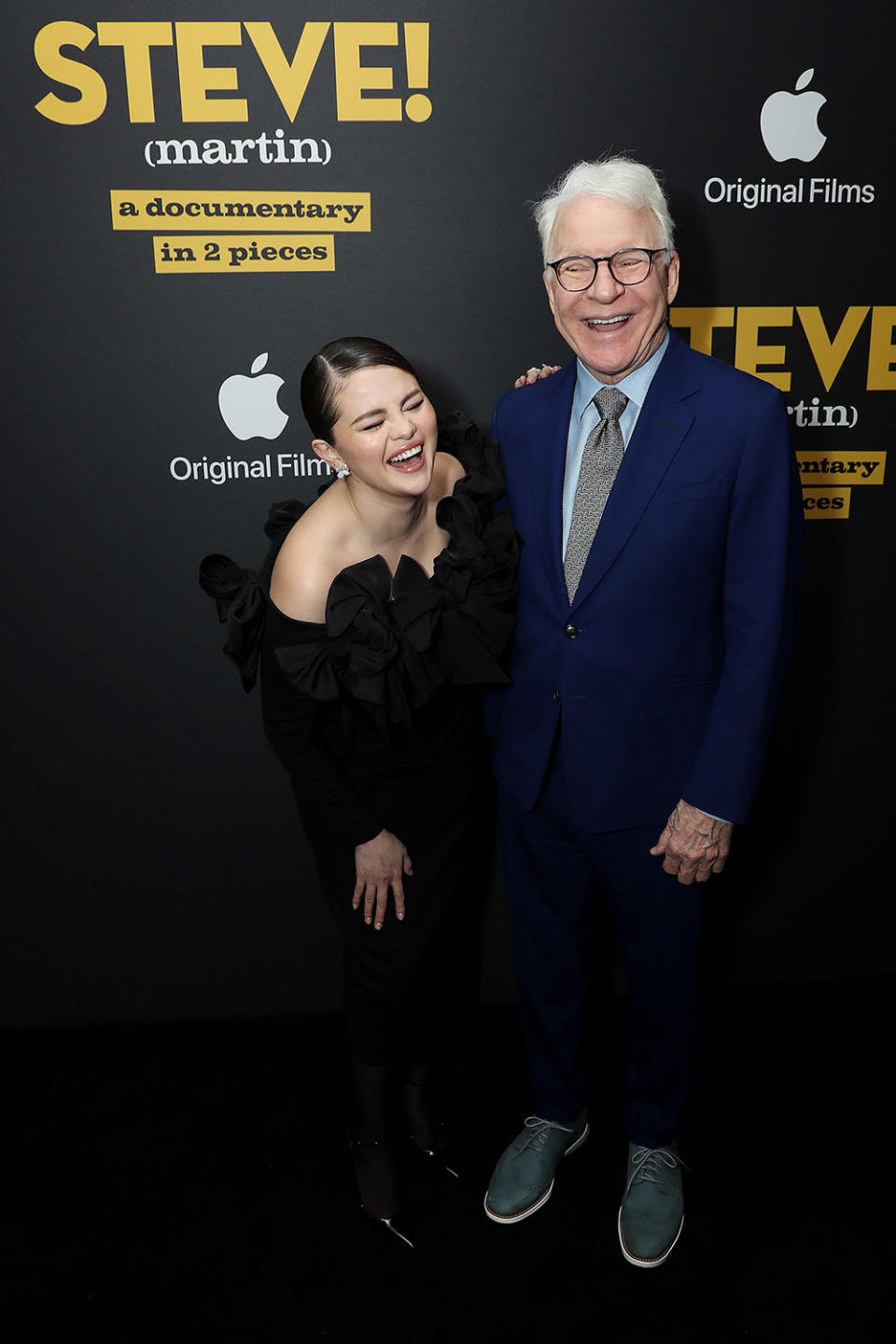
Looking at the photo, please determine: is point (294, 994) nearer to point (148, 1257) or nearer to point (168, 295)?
point (148, 1257)

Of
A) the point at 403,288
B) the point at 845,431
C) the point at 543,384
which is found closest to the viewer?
the point at 543,384

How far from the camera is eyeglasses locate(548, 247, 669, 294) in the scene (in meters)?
1.74

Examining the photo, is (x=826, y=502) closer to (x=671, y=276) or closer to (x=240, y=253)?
(x=671, y=276)

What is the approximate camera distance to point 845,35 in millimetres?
2260

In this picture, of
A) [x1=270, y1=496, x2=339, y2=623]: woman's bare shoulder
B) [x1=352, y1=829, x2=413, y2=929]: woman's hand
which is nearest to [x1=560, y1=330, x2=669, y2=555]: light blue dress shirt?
[x1=270, y1=496, x2=339, y2=623]: woman's bare shoulder

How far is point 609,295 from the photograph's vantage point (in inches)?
68.6

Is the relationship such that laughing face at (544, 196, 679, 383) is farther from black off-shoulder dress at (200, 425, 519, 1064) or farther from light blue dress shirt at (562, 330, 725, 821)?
black off-shoulder dress at (200, 425, 519, 1064)

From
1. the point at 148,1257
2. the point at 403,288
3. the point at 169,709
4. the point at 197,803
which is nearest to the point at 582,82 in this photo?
the point at 403,288

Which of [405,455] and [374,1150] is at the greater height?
[405,455]

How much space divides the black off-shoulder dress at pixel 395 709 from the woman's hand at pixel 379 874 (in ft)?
0.07

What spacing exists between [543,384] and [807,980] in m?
1.86

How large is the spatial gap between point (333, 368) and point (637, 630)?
68cm

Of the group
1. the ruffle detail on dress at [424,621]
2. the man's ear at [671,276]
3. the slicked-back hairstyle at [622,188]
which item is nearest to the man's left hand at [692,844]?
the ruffle detail on dress at [424,621]

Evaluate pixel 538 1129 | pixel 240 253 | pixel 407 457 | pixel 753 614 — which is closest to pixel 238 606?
pixel 407 457
